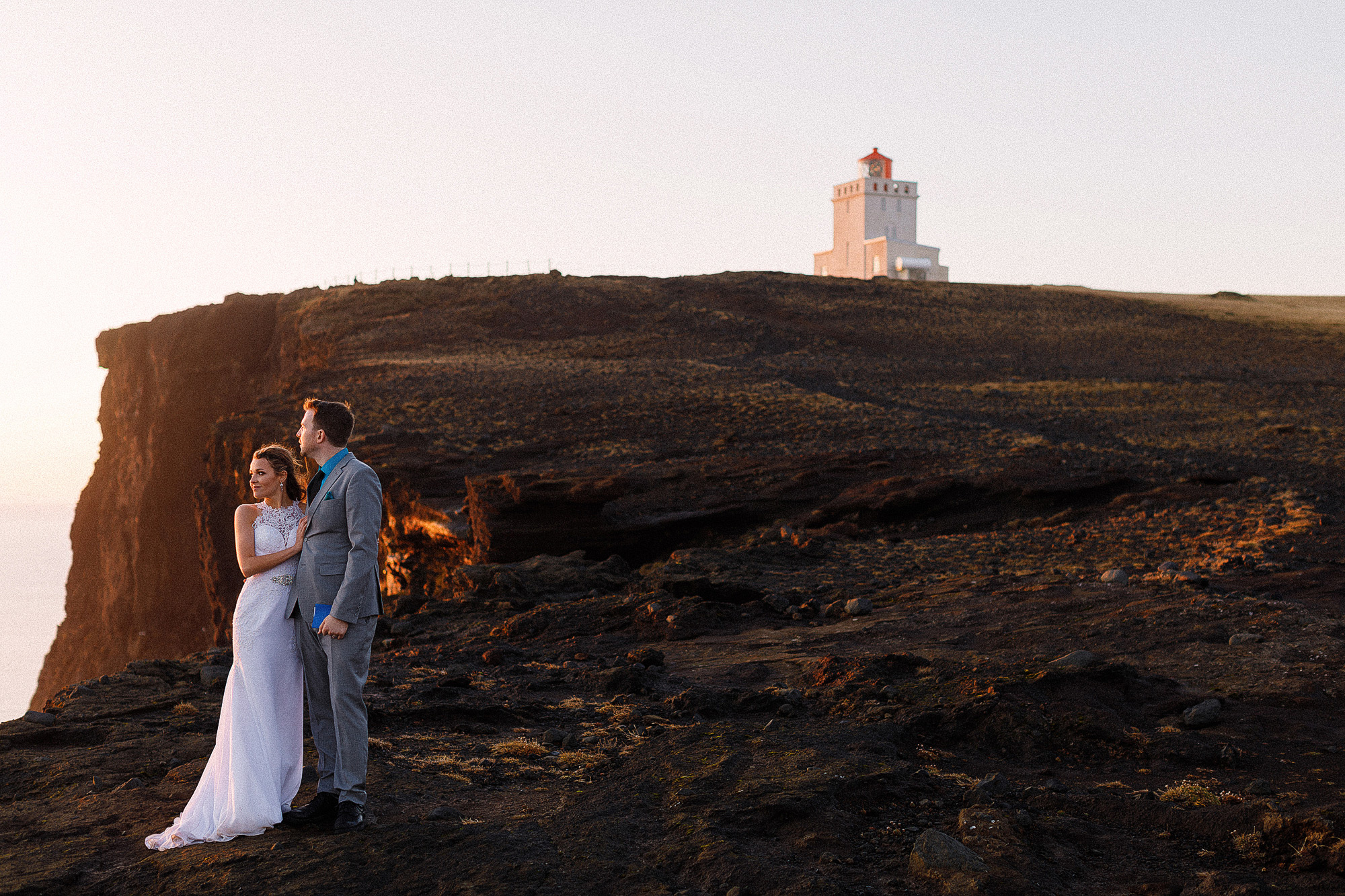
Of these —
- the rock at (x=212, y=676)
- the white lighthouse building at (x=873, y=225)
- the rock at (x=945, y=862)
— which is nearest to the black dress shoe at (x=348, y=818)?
the rock at (x=945, y=862)

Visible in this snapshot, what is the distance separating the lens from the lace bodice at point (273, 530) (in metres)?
5.10

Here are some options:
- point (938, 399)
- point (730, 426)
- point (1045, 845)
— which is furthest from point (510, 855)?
point (938, 399)

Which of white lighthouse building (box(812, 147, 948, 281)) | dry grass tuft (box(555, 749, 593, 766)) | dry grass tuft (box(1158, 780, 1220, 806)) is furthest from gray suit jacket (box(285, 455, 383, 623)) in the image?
white lighthouse building (box(812, 147, 948, 281))

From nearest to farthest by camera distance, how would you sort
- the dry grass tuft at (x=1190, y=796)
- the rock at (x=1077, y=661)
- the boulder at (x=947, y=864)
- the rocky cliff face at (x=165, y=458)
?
the boulder at (x=947, y=864)
the dry grass tuft at (x=1190, y=796)
the rock at (x=1077, y=661)
the rocky cliff face at (x=165, y=458)

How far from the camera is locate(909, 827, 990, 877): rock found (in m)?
4.44

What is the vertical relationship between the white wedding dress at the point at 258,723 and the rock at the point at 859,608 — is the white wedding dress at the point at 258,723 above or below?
above

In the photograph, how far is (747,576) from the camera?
12641mm

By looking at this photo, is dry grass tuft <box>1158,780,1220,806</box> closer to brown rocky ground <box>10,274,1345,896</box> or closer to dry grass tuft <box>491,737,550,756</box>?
brown rocky ground <box>10,274,1345,896</box>

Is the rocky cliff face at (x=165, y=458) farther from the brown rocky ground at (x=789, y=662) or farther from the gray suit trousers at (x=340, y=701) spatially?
the gray suit trousers at (x=340, y=701)

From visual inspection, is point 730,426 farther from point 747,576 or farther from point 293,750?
point 293,750

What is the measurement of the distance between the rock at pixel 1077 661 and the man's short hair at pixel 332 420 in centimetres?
524

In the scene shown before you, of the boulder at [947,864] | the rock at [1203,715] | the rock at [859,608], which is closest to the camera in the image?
the boulder at [947,864]

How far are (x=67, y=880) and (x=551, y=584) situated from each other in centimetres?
871

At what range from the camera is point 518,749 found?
6.66 meters
